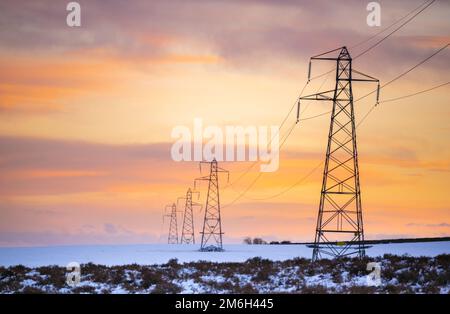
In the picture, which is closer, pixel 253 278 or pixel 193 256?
pixel 253 278

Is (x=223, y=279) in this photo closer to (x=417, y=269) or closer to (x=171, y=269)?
(x=171, y=269)

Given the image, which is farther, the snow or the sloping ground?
the snow

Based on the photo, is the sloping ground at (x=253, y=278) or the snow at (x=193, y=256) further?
the snow at (x=193, y=256)
